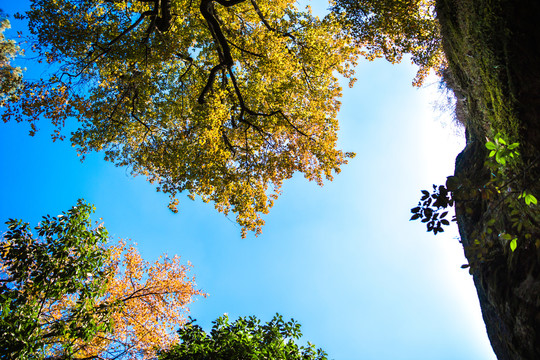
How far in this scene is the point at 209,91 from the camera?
11.7 metres

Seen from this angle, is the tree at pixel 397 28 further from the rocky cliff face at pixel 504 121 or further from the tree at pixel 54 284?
the tree at pixel 54 284

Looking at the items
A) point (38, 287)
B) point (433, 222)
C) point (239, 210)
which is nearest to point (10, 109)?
point (38, 287)

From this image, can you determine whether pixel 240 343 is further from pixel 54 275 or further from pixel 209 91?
pixel 209 91

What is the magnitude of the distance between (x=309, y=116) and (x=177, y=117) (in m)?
5.70

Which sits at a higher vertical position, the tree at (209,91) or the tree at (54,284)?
the tree at (209,91)

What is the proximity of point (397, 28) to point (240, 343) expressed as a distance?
1013 centimetres

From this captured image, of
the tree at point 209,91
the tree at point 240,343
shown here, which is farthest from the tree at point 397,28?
the tree at point 240,343

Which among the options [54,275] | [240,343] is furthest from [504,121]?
[54,275]

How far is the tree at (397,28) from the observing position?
934 centimetres

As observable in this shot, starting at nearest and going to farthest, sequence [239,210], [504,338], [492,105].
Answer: [492,105] < [504,338] < [239,210]

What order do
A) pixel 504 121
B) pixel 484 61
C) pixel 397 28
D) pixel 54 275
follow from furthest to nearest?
pixel 397 28, pixel 54 275, pixel 484 61, pixel 504 121

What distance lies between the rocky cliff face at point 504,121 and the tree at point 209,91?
6.52m

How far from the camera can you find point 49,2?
10117 mm

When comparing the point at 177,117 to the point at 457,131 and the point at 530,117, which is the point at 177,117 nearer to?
the point at 457,131
